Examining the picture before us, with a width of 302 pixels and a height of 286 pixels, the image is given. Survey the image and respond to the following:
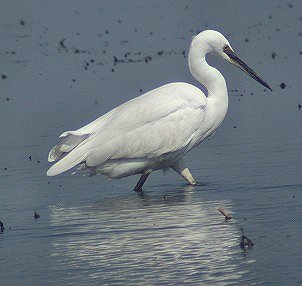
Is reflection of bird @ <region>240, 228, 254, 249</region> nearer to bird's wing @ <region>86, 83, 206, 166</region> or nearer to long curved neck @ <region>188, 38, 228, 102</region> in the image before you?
bird's wing @ <region>86, 83, 206, 166</region>

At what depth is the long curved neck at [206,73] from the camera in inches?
524

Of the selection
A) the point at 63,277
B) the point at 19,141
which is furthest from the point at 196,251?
the point at 19,141

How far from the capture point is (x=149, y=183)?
13.4 meters

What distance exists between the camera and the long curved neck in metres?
13.3

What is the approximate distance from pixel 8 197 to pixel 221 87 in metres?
2.63

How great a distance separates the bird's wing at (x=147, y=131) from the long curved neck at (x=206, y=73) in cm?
37

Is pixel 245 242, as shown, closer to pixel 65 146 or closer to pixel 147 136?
pixel 147 136

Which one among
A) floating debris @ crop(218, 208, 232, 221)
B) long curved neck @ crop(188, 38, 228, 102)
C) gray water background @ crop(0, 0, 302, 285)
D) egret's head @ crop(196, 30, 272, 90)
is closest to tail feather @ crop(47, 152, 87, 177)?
gray water background @ crop(0, 0, 302, 285)

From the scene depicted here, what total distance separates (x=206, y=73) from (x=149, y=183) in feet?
4.46

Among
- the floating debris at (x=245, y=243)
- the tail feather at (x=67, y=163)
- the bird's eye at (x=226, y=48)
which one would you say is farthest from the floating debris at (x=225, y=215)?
the bird's eye at (x=226, y=48)

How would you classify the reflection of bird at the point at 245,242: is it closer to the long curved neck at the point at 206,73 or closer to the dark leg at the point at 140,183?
the dark leg at the point at 140,183

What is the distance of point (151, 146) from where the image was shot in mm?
12836

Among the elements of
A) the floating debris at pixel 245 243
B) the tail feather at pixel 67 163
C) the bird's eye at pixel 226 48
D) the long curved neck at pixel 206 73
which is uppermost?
the bird's eye at pixel 226 48

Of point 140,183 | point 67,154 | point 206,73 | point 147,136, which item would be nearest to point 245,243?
point 140,183
